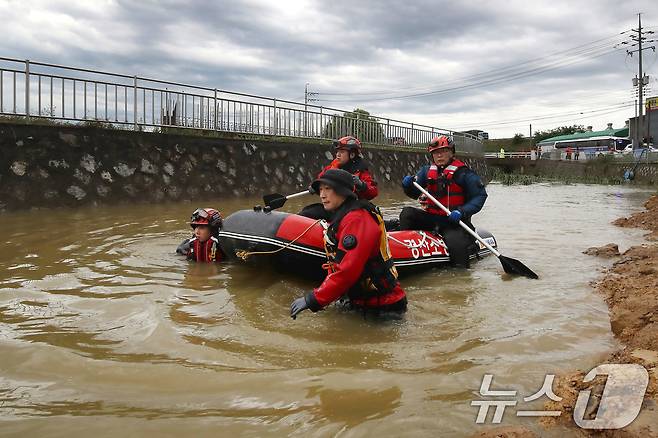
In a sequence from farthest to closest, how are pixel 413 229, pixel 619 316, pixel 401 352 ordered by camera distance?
pixel 413 229, pixel 619 316, pixel 401 352

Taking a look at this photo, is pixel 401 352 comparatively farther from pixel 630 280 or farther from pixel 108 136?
pixel 108 136

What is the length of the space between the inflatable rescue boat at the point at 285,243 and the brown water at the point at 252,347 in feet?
0.61

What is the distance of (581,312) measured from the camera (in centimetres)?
390

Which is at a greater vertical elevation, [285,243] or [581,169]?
[581,169]

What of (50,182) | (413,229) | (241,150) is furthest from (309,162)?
(413,229)

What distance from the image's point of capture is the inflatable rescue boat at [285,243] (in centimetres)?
461

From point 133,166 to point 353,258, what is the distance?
784cm

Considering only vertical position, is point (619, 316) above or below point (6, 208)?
below

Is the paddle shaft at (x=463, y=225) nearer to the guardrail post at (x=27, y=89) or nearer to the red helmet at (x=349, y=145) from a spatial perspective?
the red helmet at (x=349, y=145)

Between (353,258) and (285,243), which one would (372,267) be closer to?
(353,258)

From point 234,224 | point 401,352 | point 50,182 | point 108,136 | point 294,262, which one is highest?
point 108,136

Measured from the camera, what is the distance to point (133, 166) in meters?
10.1

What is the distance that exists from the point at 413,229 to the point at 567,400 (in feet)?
13.5

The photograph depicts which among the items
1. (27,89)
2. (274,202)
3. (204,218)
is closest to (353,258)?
(274,202)
